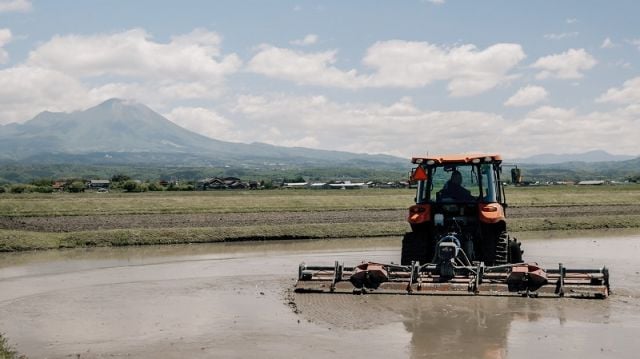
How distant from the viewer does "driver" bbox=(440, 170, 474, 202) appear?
16953 mm

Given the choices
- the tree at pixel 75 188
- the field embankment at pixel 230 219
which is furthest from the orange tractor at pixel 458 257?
the tree at pixel 75 188

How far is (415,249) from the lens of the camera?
55.7 feet

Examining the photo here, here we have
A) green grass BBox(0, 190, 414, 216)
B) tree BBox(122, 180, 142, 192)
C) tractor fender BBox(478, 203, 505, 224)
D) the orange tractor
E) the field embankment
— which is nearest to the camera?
the orange tractor

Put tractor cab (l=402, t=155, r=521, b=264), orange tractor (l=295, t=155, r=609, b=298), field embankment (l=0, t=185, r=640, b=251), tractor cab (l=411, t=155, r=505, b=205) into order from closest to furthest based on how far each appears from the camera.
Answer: orange tractor (l=295, t=155, r=609, b=298) < tractor cab (l=402, t=155, r=521, b=264) < tractor cab (l=411, t=155, r=505, b=205) < field embankment (l=0, t=185, r=640, b=251)

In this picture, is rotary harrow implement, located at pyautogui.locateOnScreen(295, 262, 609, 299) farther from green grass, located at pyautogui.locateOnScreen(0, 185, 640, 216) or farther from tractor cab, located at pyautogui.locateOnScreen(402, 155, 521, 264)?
green grass, located at pyautogui.locateOnScreen(0, 185, 640, 216)

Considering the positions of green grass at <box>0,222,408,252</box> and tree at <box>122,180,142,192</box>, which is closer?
green grass at <box>0,222,408,252</box>

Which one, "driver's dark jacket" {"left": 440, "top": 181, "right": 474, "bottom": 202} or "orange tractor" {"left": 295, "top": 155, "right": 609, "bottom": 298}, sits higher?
"driver's dark jacket" {"left": 440, "top": 181, "right": 474, "bottom": 202}

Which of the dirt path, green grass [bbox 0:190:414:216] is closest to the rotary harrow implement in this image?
the dirt path

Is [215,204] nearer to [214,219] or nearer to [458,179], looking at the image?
[214,219]

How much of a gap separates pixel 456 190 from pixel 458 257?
1816 mm

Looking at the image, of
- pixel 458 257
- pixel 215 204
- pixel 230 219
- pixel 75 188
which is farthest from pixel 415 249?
pixel 75 188

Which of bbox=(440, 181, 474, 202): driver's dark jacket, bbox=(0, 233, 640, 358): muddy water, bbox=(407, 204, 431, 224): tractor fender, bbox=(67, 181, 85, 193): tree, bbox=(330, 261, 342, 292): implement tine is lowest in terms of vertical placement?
bbox=(0, 233, 640, 358): muddy water

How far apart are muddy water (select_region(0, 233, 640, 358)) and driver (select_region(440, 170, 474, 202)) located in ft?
10.8

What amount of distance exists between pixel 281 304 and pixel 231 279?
466 cm
